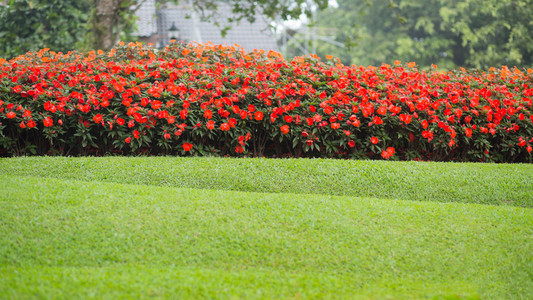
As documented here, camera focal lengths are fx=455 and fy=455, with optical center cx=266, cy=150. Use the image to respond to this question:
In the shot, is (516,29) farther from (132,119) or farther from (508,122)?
(132,119)

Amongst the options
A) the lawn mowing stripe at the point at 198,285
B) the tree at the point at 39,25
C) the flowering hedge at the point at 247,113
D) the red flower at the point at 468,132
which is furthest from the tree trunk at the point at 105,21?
the lawn mowing stripe at the point at 198,285

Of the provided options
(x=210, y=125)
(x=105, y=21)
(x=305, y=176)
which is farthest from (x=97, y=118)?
(x=105, y=21)

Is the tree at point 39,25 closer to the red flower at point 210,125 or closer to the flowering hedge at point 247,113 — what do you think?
the flowering hedge at point 247,113

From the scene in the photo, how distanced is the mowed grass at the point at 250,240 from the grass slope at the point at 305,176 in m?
0.02

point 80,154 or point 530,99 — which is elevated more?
point 530,99

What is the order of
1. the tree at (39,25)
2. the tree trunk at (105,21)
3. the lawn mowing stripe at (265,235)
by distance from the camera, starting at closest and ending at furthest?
the lawn mowing stripe at (265,235) < the tree trunk at (105,21) < the tree at (39,25)

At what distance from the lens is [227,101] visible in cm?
450

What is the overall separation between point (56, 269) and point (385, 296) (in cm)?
169

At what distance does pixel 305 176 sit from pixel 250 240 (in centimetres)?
137

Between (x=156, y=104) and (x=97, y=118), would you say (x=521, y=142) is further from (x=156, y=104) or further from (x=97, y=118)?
(x=97, y=118)

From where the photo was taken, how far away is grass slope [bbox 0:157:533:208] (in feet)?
12.7

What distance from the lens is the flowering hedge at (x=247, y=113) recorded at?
4.46m

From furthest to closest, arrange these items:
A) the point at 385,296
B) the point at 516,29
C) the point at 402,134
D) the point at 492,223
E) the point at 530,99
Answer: the point at 516,29 < the point at 530,99 < the point at 402,134 < the point at 492,223 < the point at 385,296

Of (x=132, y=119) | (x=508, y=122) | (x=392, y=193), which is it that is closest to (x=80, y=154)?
(x=132, y=119)
